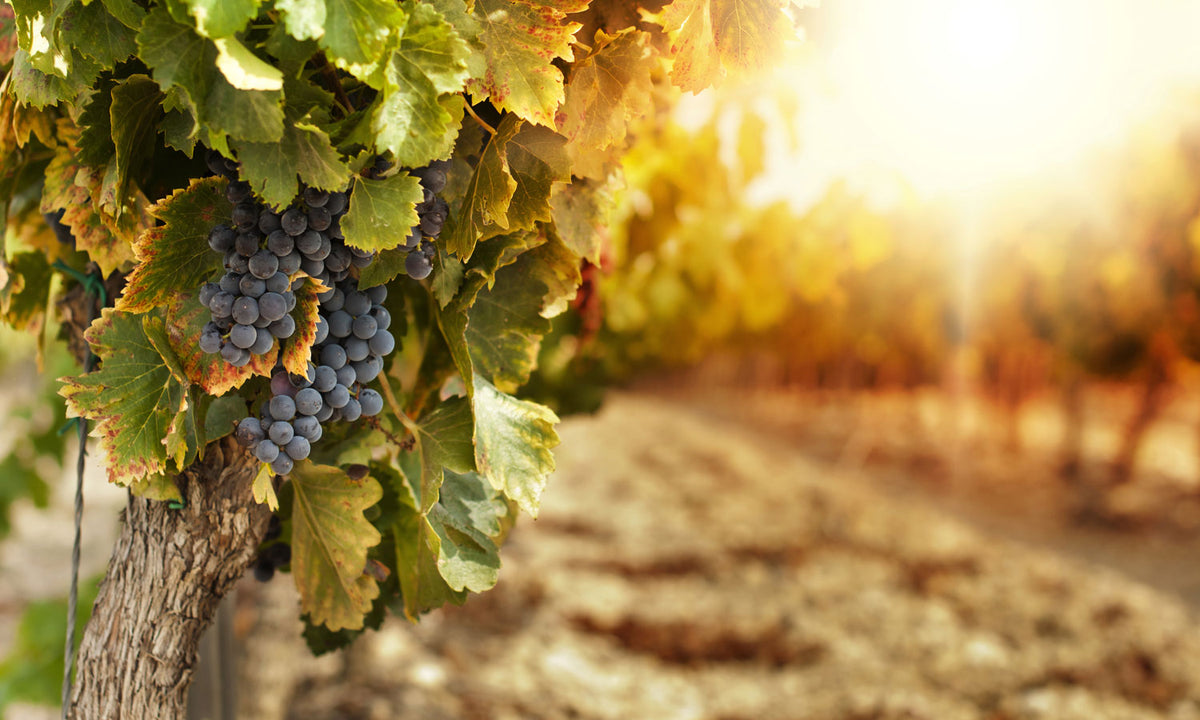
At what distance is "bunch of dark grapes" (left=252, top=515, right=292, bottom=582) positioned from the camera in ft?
4.37

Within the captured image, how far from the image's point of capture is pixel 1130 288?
9.67 meters

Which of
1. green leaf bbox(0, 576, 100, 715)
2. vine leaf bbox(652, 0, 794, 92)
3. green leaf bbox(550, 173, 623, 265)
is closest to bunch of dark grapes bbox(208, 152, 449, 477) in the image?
green leaf bbox(550, 173, 623, 265)

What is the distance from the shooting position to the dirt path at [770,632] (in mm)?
3885

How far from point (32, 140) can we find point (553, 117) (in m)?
0.78

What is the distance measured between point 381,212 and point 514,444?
31cm

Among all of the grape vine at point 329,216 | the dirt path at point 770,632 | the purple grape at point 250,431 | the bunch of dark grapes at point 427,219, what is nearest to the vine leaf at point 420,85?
the grape vine at point 329,216

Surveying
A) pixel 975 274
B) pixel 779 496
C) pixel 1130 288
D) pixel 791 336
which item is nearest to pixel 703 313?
pixel 779 496

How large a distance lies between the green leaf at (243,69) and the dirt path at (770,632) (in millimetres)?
3057

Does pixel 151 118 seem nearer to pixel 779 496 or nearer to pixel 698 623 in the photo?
pixel 698 623

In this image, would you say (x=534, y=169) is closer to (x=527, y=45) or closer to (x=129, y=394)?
(x=527, y=45)

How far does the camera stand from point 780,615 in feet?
17.8

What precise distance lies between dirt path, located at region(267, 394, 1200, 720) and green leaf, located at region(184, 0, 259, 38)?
10.1 feet

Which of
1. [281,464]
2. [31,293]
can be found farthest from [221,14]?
[31,293]

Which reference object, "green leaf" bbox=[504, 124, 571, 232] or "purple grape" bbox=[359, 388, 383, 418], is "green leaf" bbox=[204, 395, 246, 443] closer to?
"purple grape" bbox=[359, 388, 383, 418]
